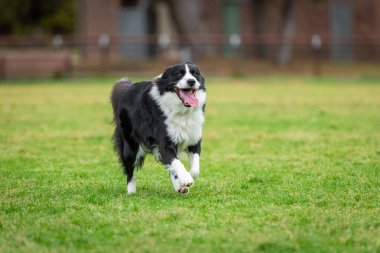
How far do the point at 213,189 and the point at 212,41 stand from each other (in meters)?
22.4

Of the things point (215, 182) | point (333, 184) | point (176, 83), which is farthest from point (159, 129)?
point (333, 184)

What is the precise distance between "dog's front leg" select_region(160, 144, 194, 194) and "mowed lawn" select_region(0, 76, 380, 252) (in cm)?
15

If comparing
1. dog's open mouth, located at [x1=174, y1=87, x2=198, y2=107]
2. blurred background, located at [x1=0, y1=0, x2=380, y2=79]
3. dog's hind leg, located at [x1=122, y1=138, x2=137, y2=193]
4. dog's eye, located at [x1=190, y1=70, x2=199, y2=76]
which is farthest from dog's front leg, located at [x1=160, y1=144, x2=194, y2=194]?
blurred background, located at [x1=0, y1=0, x2=380, y2=79]

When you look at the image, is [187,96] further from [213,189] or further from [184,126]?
[213,189]

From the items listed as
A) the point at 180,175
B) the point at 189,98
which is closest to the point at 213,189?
the point at 180,175

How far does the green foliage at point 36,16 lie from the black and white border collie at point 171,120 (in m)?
42.8

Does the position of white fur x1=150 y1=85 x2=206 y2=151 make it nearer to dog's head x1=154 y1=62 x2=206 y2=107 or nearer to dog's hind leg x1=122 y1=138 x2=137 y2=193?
dog's head x1=154 y1=62 x2=206 y2=107

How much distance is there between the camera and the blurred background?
29.8m

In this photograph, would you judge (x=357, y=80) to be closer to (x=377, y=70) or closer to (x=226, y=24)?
(x=377, y=70)

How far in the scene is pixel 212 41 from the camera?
30000 millimetres

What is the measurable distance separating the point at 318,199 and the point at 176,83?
72.0 inches

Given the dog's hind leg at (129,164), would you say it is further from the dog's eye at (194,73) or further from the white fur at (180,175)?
the dog's eye at (194,73)

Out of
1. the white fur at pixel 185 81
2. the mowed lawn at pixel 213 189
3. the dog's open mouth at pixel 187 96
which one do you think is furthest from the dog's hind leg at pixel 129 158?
the white fur at pixel 185 81

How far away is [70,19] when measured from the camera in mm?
54438
